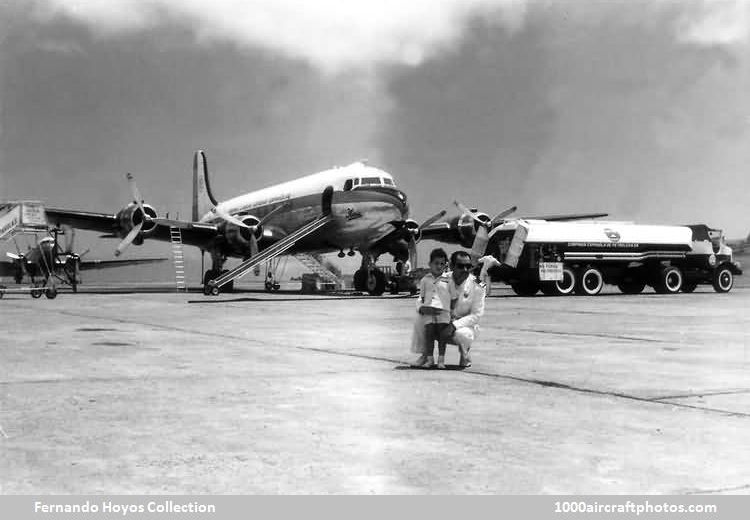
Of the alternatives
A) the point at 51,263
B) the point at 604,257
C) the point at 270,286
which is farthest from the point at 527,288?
the point at 51,263

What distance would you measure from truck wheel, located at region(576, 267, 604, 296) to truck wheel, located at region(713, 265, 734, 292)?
22.4ft

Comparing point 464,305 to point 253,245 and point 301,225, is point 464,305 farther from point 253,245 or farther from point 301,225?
point 253,245

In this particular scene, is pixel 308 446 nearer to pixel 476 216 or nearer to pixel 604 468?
pixel 604 468

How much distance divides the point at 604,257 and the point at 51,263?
75.1ft

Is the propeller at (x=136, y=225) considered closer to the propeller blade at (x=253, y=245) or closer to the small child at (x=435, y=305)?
the propeller blade at (x=253, y=245)

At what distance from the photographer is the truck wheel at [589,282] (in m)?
35.8

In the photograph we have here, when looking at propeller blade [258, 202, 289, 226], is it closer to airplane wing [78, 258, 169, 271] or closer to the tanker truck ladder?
the tanker truck ladder

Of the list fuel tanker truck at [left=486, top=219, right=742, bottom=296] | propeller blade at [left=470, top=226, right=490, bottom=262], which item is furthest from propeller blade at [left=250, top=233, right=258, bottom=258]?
fuel tanker truck at [left=486, top=219, right=742, bottom=296]

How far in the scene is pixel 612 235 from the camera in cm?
3688

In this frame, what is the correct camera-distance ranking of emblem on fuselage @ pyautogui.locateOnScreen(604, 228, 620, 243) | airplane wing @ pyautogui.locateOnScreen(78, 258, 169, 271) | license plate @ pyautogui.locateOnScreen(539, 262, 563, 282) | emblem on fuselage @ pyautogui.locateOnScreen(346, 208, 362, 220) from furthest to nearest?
airplane wing @ pyautogui.locateOnScreen(78, 258, 169, 271), emblem on fuselage @ pyautogui.locateOnScreen(604, 228, 620, 243), license plate @ pyautogui.locateOnScreen(539, 262, 563, 282), emblem on fuselage @ pyautogui.locateOnScreen(346, 208, 362, 220)

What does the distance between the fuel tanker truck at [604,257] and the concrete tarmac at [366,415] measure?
20.0 meters

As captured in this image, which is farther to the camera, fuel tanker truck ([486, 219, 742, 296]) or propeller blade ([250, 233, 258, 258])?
propeller blade ([250, 233, 258, 258])

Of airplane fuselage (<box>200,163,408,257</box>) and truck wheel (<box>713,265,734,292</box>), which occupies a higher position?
airplane fuselage (<box>200,163,408,257</box>)

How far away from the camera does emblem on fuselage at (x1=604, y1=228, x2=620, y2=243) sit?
120 feet
